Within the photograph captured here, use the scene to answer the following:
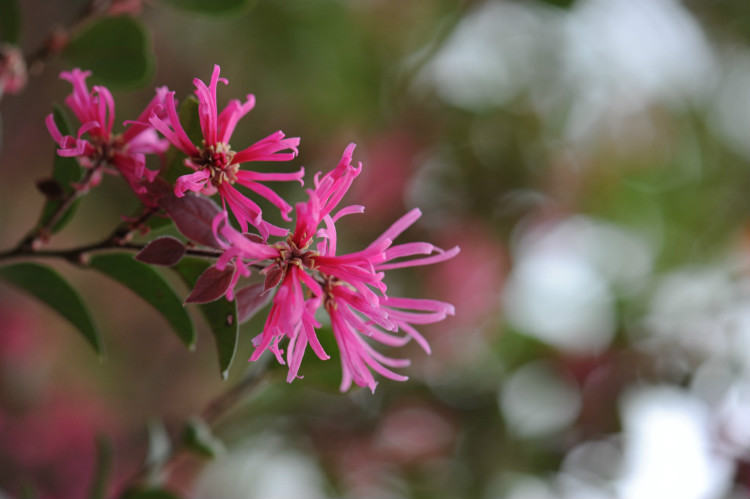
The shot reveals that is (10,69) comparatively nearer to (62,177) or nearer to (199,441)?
(62,177)

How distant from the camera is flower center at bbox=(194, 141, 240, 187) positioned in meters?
0.41

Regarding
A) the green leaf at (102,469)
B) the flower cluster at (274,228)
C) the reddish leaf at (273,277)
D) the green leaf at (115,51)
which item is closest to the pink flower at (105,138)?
the flower cluster at (274,228)

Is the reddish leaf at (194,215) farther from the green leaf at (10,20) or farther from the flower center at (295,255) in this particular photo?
the green leaf at (10,20)

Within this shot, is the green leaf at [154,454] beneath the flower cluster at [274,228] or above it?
beneath

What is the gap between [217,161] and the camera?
42 centimetres

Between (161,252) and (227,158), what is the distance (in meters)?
0.07

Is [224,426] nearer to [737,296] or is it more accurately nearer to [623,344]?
[623,344]

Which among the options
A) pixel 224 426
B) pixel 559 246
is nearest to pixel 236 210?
pixel 224 426

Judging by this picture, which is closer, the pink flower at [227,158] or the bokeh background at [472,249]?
the pink flower at [227,158]

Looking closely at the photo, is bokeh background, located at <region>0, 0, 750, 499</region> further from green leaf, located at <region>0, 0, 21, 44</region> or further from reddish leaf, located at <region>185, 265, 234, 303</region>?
reddish leaf, located at <region>185, 265, 234, 303</region>

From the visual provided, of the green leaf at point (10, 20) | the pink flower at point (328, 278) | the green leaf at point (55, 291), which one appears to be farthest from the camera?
the green leaf at point (10, 20)

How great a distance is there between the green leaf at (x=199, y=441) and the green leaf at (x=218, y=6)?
15.3 inches

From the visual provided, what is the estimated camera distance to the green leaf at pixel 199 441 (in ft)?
1.88

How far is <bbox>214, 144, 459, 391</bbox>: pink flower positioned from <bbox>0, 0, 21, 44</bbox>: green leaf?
360 mm
